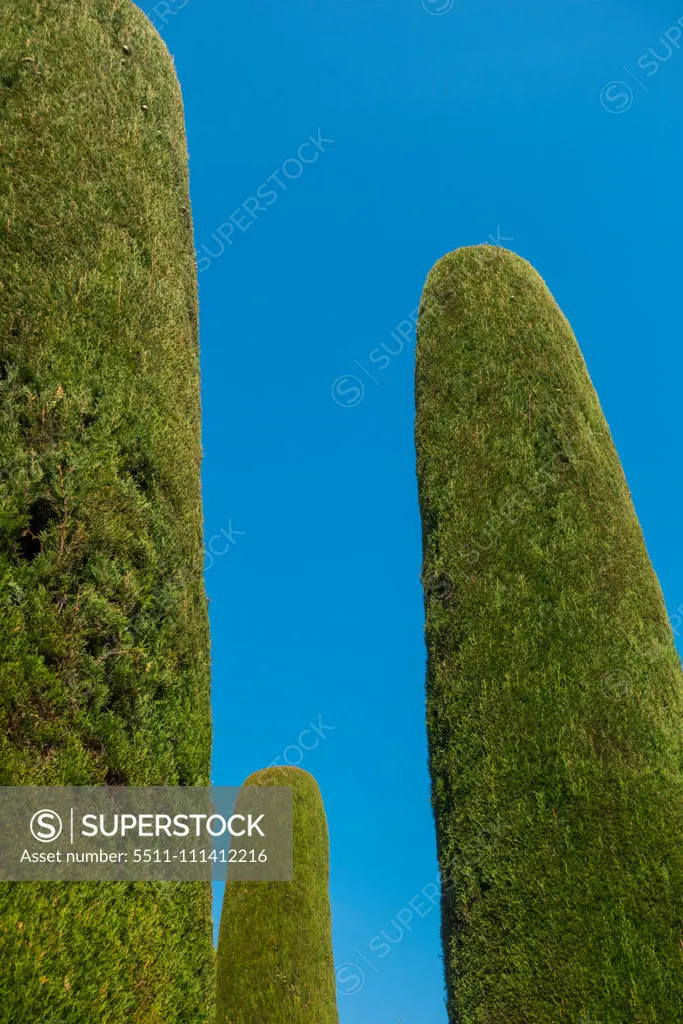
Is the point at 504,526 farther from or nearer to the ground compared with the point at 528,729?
farther from the ground

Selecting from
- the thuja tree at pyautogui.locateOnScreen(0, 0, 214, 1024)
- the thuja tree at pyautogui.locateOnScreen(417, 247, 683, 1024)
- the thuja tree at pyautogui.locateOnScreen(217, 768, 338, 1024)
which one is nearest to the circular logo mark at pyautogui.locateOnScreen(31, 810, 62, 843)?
the thuja tree at pyautogui.locateOnScreen(0, 0, 214, 1024)

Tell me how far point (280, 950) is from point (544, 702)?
7.81 m

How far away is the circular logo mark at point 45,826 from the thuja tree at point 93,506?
159 mm

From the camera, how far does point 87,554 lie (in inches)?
146

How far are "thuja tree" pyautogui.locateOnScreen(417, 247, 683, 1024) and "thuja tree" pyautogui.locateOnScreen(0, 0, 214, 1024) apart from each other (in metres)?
2.75

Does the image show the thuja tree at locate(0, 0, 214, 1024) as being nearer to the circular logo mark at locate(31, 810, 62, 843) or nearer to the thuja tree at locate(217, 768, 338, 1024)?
the circular logo mark at locate(31, 810, 62, 843)

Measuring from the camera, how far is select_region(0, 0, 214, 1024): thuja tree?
318 centimetres

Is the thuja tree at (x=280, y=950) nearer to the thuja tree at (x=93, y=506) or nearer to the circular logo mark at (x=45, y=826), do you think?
→ the thuja tree at (x=93, y=506)

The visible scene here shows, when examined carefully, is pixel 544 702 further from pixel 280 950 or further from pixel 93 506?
pixel 280 950

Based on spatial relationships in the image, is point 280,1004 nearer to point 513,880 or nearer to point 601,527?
point 513,880

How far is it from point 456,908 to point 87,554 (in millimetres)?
4752

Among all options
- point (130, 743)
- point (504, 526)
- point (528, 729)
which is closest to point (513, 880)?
point (528, 729)

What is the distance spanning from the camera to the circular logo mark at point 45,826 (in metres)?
3.02

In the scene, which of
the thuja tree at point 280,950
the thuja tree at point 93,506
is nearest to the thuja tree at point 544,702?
the thuja tree at point 93,506
